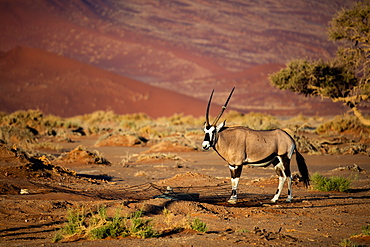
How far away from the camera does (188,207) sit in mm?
9766

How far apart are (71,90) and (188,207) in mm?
74628

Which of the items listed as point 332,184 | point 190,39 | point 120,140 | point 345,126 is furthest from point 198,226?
point 190,39

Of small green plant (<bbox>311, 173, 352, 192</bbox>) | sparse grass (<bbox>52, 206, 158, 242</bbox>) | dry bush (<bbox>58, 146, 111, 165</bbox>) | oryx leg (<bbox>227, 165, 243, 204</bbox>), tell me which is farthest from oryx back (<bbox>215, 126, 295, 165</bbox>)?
dry bush (<bbox>58, 146, 111, 165</bbox>)

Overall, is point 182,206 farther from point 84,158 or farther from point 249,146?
point 84,158

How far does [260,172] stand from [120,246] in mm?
12665

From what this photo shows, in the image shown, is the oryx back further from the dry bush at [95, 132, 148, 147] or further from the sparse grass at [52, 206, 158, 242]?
the dry bush at [95, 132, 148, 147]

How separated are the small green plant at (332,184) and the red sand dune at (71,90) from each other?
6239 centimetres

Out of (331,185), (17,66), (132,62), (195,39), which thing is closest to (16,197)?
(331,185)

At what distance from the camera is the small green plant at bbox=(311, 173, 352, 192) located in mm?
13750

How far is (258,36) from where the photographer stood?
451ft

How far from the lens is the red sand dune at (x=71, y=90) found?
75938 millimetres

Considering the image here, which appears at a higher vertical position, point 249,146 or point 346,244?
point 249,146

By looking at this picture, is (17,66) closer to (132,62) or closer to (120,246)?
(132,62)

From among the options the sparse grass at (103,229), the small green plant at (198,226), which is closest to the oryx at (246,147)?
the small green plant at (198,226)
